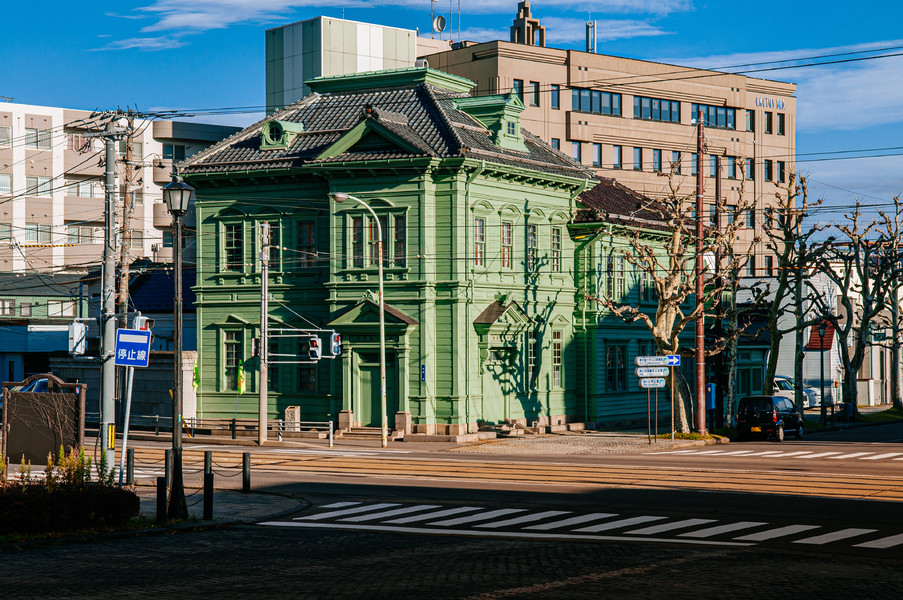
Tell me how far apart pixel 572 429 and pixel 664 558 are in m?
31.0

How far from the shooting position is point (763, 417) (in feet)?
144

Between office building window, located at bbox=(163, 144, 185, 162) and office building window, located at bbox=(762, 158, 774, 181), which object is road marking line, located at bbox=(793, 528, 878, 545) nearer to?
office building window, located at bbox=(163, 144, 185, 162)

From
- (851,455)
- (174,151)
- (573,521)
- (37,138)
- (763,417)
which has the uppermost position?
(37,138)

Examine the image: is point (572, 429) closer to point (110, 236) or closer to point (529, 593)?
point (110, 236)

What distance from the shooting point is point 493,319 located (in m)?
42.5

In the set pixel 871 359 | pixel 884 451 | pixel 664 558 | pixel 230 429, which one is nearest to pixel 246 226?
pixel 230 429

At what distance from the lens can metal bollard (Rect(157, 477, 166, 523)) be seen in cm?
2000

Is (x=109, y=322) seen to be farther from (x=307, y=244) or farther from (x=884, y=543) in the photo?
(x=884, y=543)

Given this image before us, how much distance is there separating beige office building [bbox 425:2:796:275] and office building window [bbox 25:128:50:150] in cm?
2932

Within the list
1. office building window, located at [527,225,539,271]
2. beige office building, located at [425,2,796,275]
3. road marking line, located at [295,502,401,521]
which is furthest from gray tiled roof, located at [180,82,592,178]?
beige office building, located at [425,2,796,275]

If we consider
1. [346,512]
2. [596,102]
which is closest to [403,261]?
[346,512]

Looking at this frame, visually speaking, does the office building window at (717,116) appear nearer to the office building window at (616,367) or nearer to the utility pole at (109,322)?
the office building window at (616,367)

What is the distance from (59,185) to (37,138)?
148 inches

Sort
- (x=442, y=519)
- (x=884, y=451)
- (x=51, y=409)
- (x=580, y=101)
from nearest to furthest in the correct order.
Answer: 1. (x=442, y=519)
2. (x=51, y=409)
3. (x=884, y=451)
4. (x=580, y=101)
